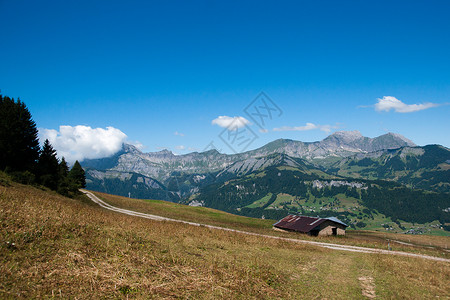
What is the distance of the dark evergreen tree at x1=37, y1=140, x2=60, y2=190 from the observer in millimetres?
55938

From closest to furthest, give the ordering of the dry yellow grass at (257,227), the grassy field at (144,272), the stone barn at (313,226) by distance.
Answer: the grassy field at (144,272) → the dry yellow grass at (257,227) → the stone barn at (313,226)

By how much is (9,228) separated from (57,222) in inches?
97.9

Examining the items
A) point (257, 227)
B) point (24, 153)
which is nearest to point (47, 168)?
point (24, 153)

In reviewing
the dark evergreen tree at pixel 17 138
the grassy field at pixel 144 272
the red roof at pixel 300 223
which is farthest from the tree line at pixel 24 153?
the red roof at pixel 300 223

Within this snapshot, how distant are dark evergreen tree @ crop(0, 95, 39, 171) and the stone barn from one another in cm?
6004

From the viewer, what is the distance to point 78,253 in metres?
10.9

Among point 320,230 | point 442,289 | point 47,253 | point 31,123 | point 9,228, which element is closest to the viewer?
point 47,253

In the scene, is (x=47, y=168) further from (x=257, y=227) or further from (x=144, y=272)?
(x=144, y=272)

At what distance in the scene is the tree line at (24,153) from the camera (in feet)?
158

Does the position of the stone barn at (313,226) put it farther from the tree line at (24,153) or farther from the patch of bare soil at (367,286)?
the tree line at (24,153)

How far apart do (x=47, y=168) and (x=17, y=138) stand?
35.8 feet

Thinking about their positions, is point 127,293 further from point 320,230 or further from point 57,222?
point 320,230

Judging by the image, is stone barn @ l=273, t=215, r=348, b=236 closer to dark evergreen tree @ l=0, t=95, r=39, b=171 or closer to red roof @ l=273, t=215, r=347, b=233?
red roof @ l=273, t=215, r=347, b=233

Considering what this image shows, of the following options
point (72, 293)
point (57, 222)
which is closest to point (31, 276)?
point (72, 293)
